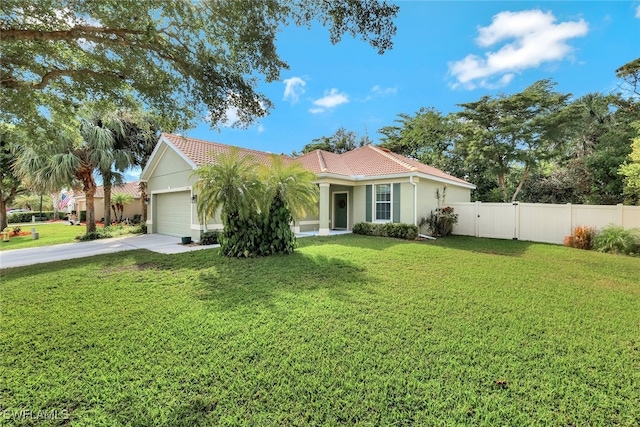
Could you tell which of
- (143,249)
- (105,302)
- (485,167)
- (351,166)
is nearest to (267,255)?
(105,302)

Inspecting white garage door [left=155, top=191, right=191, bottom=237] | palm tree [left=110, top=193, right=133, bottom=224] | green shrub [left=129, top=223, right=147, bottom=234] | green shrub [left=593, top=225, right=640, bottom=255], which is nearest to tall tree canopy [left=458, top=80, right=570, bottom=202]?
green shrub [left=593, top=225, right=640, bottom=255]

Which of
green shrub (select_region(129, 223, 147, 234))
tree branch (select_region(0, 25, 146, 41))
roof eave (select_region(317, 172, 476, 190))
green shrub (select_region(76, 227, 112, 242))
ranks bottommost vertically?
green shrub (select_region(76, 227, 112, 242))

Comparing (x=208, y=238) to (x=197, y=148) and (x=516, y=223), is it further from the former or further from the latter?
(x=516, y=223)

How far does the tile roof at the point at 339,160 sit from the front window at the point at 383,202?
82cm

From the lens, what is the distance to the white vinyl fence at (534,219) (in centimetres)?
1146

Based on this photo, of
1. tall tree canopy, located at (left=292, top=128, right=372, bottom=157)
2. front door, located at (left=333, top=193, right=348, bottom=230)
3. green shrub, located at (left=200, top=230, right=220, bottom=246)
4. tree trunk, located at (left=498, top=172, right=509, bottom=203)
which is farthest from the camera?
tall tree canopy, located at (left=292, top=128, right=372, bottom=157)

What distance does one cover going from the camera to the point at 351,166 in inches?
664

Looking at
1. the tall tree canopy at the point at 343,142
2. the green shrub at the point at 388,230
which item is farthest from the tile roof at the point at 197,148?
the tall tree canopy at the point at 343,142

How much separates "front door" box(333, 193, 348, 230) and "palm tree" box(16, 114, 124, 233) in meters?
12.5

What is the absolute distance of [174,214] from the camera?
49.1 feet

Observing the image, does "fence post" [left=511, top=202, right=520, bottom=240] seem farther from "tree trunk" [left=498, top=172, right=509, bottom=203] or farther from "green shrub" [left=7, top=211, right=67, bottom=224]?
"green shrub" [left=7, top=211, right=67, bottom=224]

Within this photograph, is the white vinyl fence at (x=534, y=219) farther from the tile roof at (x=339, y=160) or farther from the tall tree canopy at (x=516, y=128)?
the tall tree canopy at (x=516, y=128)

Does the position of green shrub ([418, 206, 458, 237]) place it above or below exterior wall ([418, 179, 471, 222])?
below

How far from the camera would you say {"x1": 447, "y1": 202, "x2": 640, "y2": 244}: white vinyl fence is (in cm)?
1146
